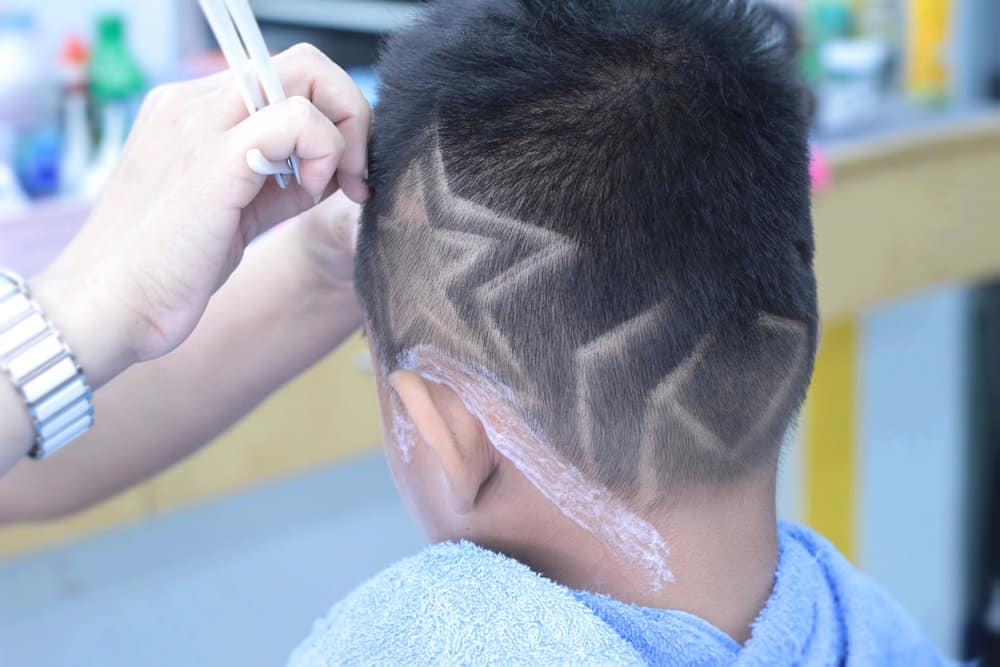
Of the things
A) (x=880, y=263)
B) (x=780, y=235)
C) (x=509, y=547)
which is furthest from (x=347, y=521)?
(x=780, y=235)

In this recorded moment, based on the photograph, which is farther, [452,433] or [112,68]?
[112,68]

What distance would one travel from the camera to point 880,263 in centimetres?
209

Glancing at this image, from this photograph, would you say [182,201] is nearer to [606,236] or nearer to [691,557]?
[606,236]

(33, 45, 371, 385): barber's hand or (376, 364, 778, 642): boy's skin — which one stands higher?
(33, 45, 371, 385): barber's hand

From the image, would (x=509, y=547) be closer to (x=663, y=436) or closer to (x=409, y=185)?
(x=663, y=436)

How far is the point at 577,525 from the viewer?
30.8 inches

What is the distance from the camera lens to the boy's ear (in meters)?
0.76

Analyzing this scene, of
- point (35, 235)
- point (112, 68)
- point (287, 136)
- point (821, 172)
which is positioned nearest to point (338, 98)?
point (287, 136)

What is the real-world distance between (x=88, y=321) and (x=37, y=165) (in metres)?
0.95

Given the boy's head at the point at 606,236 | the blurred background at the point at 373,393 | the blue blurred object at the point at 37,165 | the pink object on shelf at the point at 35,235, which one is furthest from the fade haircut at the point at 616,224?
the blue blurred object at the point at 37,165

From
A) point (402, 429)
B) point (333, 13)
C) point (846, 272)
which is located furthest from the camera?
point (333, 13)

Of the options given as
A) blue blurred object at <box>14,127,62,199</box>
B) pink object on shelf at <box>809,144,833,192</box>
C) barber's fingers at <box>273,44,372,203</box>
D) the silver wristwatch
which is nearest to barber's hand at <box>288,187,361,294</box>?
barber's fingers at <box>273,44,372,203</box>

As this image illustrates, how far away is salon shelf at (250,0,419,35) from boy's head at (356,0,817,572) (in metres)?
1.54

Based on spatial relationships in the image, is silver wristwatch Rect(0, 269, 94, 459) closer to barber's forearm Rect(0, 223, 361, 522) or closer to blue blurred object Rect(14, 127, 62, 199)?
barber's forearm Rect(0, 223, 361, 522)
